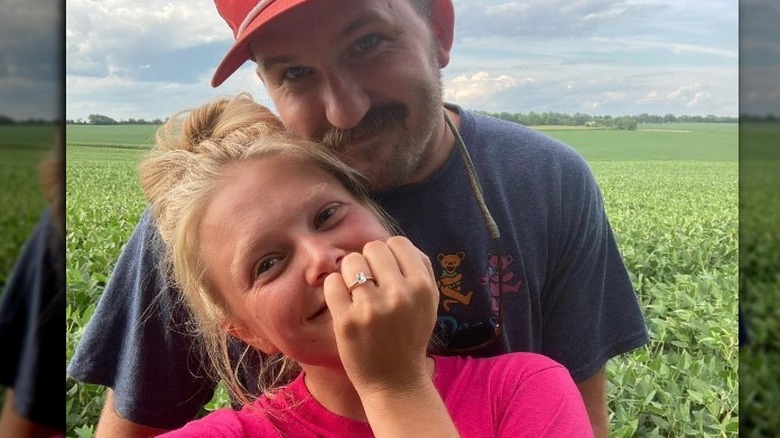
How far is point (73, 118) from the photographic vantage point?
5.61 ft

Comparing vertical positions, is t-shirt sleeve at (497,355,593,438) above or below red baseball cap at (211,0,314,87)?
below

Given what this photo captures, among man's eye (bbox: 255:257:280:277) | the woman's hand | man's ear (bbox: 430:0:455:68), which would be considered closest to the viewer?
the woman's hand

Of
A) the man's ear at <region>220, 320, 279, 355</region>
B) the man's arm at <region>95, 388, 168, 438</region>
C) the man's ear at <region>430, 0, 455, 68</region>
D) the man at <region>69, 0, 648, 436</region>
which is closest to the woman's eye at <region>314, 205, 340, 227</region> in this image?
the man at <region>69, 0, 648, 436</region>

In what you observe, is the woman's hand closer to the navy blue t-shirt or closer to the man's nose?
the man's nose

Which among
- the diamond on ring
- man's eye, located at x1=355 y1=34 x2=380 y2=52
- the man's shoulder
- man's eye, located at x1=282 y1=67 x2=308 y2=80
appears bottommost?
the diamond on ring

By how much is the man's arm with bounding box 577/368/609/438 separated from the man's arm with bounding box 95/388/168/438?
32.9 inches

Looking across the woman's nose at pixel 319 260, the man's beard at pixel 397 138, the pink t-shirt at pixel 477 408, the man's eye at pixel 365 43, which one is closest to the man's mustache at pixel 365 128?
the man's beard at pixel 397 138

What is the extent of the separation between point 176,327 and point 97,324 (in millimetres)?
170

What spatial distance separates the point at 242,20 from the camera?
1570 mm

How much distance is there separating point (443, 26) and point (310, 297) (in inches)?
22.5

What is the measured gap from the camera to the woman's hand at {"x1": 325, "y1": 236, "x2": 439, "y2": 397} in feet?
4.34

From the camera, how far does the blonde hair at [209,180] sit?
150 centimetres

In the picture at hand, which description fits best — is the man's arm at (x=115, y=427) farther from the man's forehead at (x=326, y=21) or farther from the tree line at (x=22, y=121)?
the man's forehead at (x=326, y=21)

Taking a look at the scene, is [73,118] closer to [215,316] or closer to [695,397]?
[215,316]
